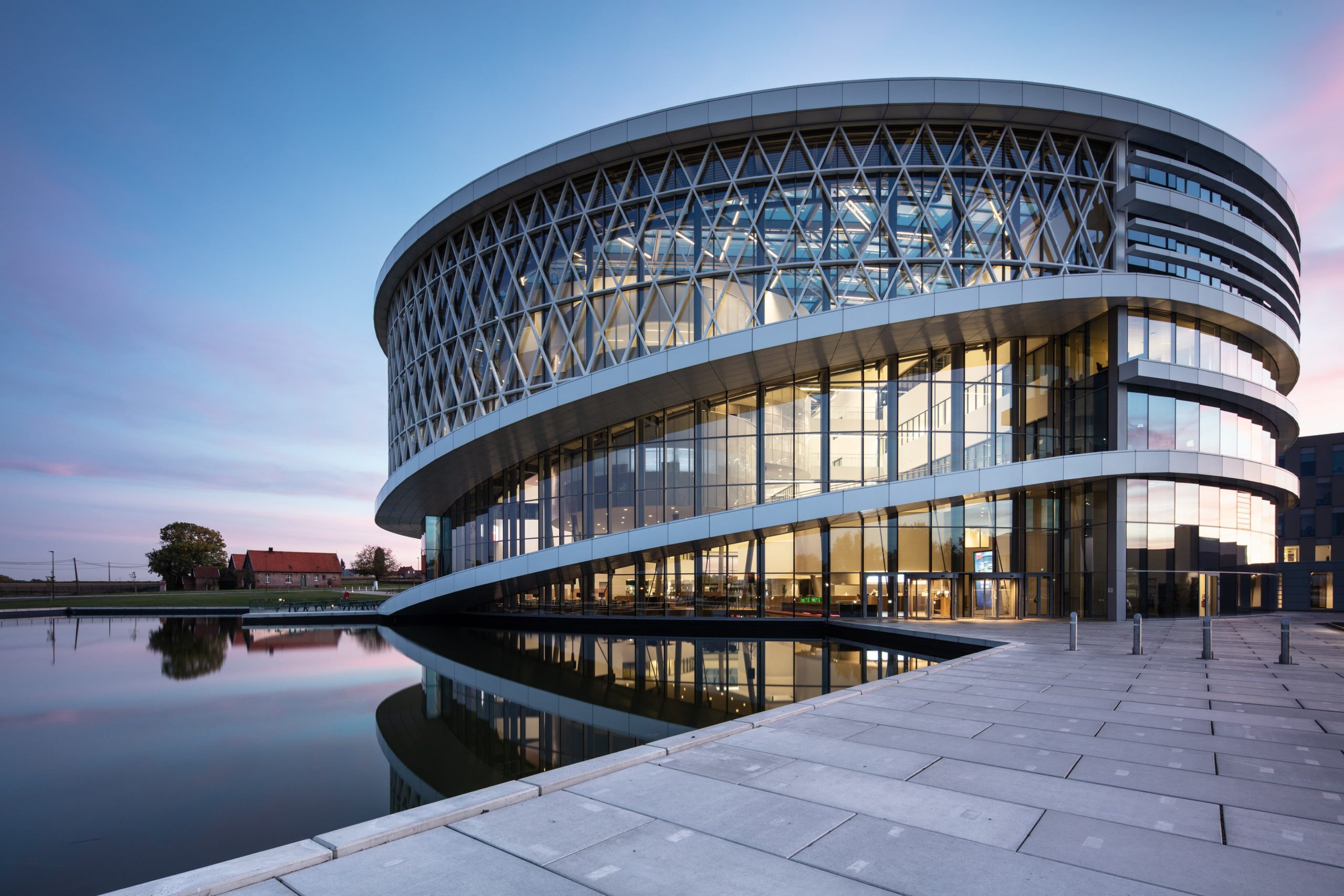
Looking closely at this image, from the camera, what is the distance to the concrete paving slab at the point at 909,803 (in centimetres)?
572

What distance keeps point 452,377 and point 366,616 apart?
15214mm

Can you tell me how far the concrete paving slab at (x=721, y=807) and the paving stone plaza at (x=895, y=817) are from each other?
0.02 metres

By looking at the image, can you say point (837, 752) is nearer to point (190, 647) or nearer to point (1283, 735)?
point (1283, 735)

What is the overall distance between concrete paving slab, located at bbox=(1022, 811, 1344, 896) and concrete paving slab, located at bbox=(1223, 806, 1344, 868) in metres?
0.17

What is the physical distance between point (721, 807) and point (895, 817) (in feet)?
4.60

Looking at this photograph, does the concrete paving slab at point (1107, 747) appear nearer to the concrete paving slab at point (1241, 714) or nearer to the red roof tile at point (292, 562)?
the concrete paving slab at point (1241, 714)

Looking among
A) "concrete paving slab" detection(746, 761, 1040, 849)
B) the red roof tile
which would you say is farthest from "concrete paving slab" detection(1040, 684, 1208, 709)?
the red roof tile

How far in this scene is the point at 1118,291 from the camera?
2922 cm

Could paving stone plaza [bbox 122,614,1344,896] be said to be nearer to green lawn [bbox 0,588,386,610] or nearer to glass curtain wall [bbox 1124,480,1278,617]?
glass curtain wall [bbox 1124,480,1278,617]

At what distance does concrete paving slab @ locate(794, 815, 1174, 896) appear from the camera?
466 centimetres

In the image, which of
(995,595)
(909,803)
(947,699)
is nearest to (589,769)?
(909,803)

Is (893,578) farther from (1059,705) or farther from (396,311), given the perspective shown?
(396,311)

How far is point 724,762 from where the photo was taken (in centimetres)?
764

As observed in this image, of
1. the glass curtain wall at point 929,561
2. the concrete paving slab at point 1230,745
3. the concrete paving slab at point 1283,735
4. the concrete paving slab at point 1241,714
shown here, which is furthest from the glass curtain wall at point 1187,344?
the concrete paving slab at point 1230,745
